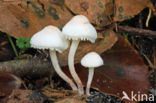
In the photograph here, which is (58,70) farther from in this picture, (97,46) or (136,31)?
(136,31)

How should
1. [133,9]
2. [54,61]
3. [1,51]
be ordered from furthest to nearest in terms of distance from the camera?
[1,51] → [133,9] → [54,61]

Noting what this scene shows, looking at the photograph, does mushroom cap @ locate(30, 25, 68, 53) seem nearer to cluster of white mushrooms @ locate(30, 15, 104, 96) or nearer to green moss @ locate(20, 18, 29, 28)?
cluster of white mushrooms @ locate(30, 15, 104, 96)

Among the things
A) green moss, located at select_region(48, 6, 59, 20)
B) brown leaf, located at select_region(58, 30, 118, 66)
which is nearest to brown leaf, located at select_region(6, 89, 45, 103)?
brown leaf, located at select_region(58, 30, 118, 66)

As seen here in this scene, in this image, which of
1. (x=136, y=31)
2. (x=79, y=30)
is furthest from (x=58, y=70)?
(x=136, y=31)

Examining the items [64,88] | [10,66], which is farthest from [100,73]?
[10,66]

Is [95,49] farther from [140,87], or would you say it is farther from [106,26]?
[140,87]

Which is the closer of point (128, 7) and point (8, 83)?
point (8, 83)
